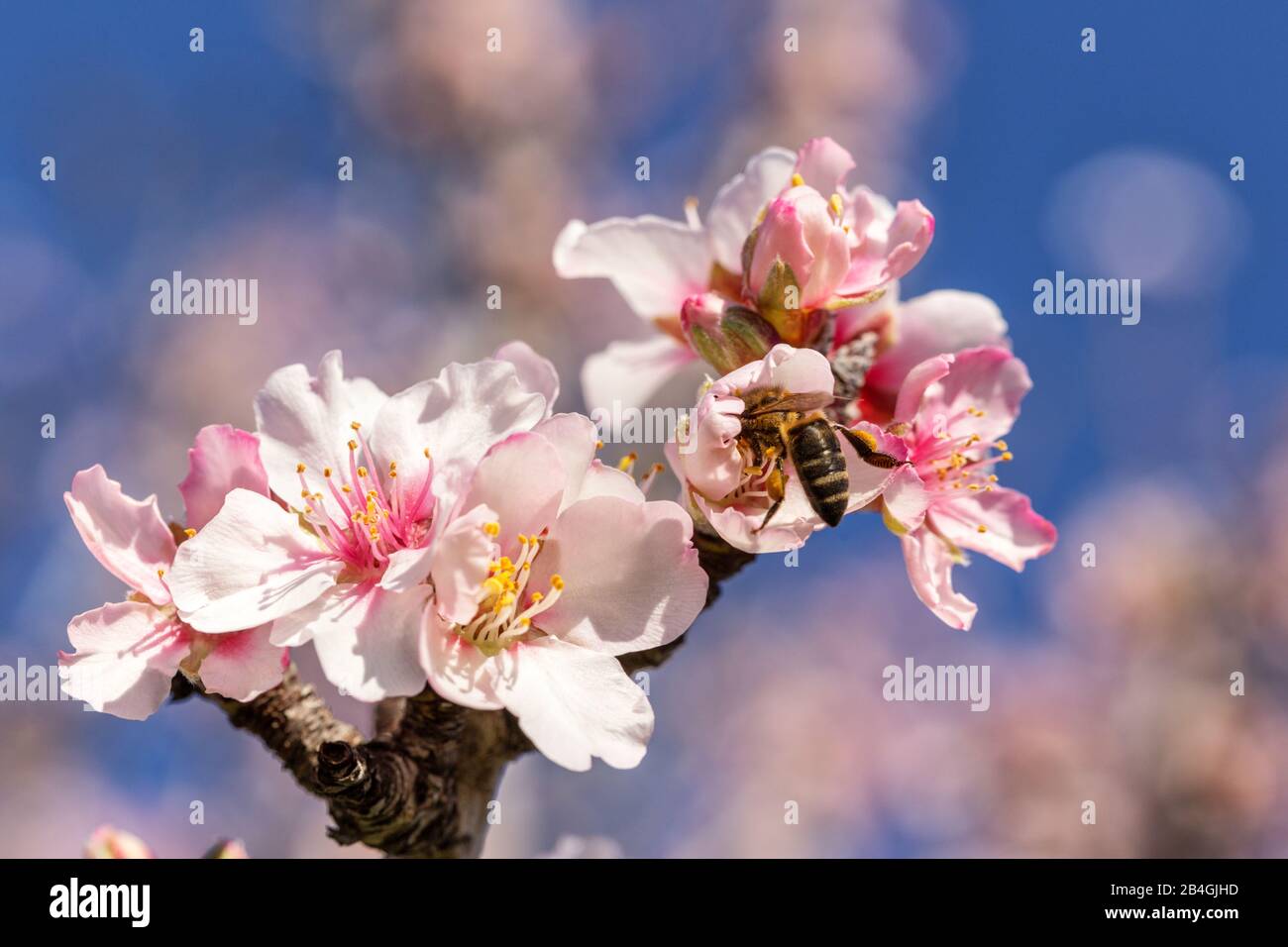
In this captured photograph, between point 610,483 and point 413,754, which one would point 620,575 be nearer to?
point 610,483

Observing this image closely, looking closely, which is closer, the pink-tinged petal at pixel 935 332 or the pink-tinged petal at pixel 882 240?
the pink-tinged petal at pixel 882 240

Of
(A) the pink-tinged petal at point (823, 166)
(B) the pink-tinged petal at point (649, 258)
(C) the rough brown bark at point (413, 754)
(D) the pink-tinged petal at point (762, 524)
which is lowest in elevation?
(C) the rough brown bark at point (413, 754)

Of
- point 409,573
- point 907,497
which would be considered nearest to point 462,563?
point 409,573

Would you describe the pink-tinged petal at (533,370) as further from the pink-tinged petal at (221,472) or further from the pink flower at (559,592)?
the pink-tinged petal at (221,472)

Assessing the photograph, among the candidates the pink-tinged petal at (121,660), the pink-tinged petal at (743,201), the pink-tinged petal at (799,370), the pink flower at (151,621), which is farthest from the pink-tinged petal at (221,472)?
the pink-tinged petal at (743,201)

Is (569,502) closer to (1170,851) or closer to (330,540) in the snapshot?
(330,540)

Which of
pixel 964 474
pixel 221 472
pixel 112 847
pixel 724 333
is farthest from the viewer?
pixel 112 847
